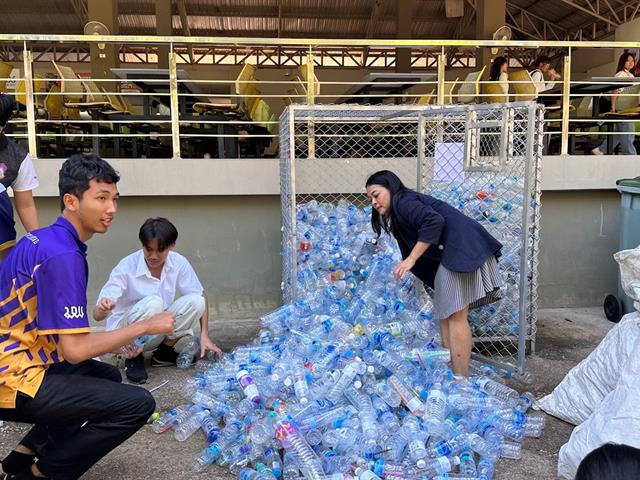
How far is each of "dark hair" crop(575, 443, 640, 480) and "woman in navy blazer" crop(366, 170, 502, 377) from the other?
2.34m

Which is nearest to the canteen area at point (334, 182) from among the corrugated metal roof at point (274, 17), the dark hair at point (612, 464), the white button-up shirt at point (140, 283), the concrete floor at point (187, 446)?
the concrete floor at point (187, 446)

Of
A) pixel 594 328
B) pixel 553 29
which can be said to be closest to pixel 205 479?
pixel 594 328

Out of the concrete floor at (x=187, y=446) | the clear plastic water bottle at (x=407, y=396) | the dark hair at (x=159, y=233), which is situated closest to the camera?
the concrete floor at (x=187, y=446)

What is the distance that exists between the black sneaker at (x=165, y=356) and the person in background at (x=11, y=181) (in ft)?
4.20

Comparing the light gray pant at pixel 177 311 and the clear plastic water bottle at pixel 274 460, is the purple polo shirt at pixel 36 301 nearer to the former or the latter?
the clear plastic water bottle at pixel 274 460

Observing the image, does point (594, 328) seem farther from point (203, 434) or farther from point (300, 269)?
point (203, 434)

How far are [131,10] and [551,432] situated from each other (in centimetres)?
1487

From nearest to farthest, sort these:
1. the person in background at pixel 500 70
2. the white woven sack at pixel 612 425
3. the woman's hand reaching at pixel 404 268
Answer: the white woven sack at pixel 612 425 < the woman's hand reaching at pixel 404 268 < the person in background at pixel 500 70

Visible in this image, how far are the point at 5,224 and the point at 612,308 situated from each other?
4.90 m

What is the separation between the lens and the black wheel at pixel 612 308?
204 inches

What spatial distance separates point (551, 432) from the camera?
3.16 m

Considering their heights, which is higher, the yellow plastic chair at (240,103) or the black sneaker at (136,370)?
the yellow plastic chair at (240,103)

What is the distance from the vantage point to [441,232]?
11.1 feet

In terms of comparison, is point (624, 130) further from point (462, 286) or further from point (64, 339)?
point (64, 339)
